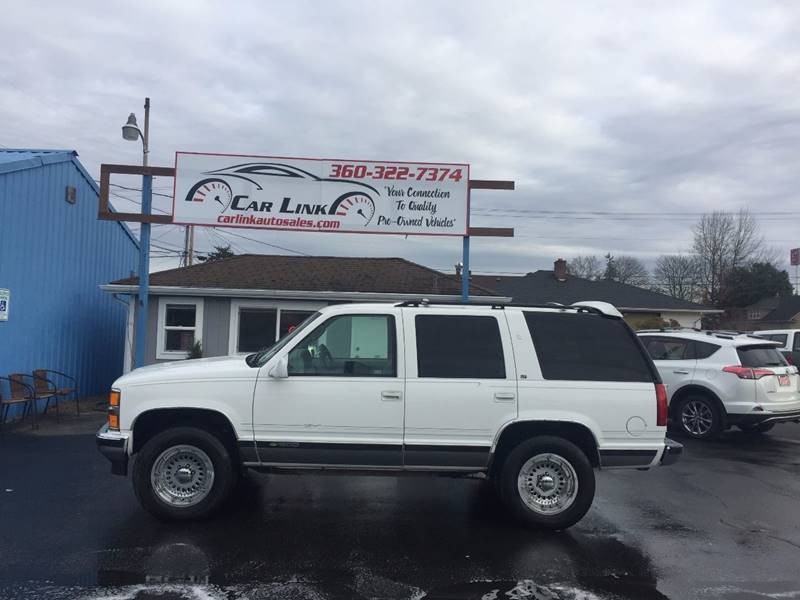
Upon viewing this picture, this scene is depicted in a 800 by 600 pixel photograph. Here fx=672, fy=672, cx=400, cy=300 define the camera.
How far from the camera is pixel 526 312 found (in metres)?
6.27

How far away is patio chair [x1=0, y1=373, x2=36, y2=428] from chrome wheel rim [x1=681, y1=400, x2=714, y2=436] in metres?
10.8

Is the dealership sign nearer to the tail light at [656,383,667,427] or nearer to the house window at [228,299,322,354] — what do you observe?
the house window at [228,299,322,354]

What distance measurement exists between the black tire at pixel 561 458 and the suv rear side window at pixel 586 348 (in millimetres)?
621

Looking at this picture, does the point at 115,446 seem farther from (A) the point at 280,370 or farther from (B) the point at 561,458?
(B) the point at 561,458

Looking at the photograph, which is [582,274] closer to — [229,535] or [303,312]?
[303,312]

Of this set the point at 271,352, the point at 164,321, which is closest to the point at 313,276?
the point at 164,321

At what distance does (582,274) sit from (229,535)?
72.3 m

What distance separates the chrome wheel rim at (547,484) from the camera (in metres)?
5.92

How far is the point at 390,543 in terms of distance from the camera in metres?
5.56

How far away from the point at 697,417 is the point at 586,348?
589cm

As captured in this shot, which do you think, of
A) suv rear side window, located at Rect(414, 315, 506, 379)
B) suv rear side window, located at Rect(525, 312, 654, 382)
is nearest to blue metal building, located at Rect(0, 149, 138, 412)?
suv rear side window, located at Rect(414, 315, 506, 379)

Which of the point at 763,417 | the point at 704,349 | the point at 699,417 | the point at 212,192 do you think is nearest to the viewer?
the point at 763,417

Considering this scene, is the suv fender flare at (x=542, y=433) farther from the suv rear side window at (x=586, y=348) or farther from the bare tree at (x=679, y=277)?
the bare tree at (x=679, y=277)

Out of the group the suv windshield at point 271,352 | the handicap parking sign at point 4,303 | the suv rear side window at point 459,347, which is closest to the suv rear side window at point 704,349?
the suv rear side window at point 459,347
